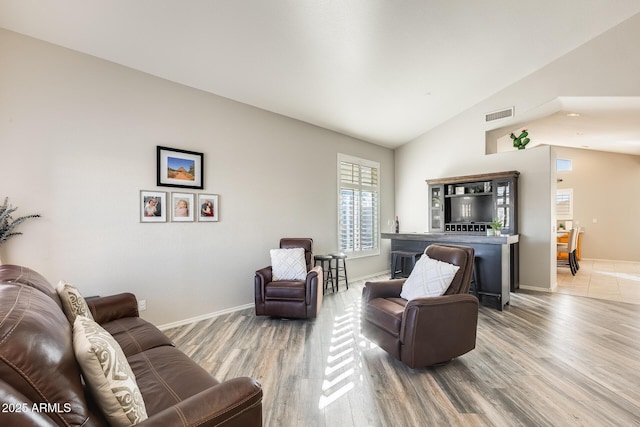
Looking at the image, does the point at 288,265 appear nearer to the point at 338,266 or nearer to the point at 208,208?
the point at 208,208

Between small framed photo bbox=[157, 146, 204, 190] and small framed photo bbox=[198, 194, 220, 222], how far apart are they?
15 centimetres

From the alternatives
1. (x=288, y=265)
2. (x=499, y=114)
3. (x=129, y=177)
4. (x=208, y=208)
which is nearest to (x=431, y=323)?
(x=288, y=265)

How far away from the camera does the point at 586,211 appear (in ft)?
26.5

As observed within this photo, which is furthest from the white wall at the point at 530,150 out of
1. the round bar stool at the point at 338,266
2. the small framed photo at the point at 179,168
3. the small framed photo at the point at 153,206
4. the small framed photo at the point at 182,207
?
the small framed photo at the point at 153,206

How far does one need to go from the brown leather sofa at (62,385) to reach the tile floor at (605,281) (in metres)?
5.82

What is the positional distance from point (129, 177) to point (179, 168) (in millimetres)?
542

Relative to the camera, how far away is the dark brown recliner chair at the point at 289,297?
3514 millimetres

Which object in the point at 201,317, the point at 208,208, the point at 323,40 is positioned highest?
the point at 323,40

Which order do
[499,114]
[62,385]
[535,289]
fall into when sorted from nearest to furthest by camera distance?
[62,385], [535,289], [499,114]

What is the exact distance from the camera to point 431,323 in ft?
7.59

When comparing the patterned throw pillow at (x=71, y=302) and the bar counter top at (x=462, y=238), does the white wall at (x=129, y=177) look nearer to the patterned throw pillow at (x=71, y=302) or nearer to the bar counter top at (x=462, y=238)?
the patterned throw pillow at (x=71, y=302)

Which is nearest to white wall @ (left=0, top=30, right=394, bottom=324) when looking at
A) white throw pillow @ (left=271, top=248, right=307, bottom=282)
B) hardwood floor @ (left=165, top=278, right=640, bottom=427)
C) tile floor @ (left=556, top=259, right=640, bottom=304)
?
white throw pillow @ (left=271, top=248, right=307, bottom=282)

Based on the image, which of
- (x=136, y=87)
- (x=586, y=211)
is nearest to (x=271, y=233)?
(x=136, y=87)

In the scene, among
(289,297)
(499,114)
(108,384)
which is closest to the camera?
(108,384)
